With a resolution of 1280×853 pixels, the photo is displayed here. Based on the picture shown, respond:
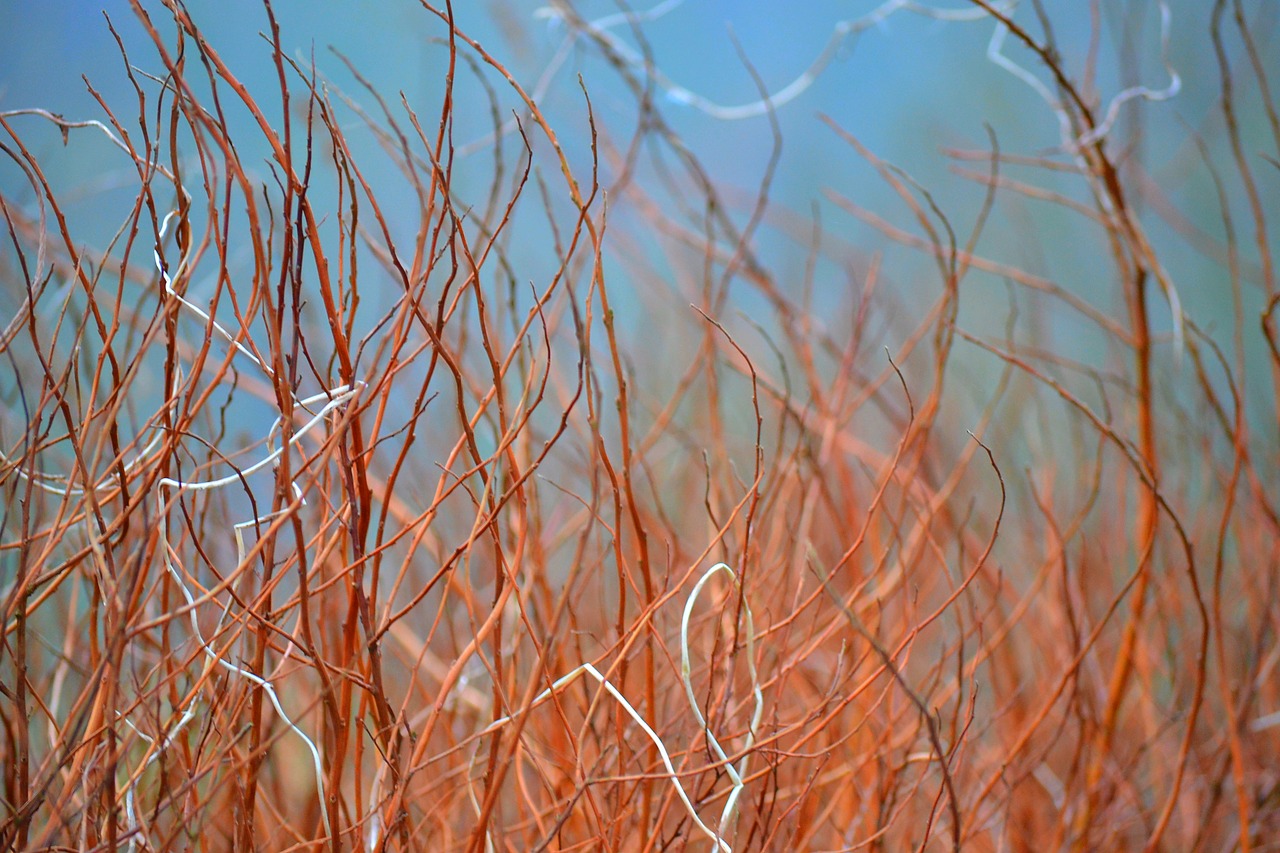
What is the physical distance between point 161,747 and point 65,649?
0.26m

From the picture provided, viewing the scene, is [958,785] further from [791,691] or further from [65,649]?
[65,649]

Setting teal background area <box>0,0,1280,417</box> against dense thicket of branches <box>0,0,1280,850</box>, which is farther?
teal background area <box>0,0,1280,417</box>

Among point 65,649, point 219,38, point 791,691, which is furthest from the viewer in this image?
point 791,691

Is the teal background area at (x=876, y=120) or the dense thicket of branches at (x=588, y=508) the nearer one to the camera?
the dense thicket of branches at (x=588, y=508)

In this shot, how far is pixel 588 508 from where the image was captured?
35cm

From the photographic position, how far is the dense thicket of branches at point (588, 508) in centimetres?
32

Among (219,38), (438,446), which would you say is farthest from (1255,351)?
(219,38)

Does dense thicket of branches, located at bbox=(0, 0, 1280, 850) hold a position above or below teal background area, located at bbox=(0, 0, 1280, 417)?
below

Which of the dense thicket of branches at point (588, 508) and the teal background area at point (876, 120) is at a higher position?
the teal background area at point (876, 120)

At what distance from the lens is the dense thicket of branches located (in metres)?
0.32

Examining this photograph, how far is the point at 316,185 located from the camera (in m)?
1.28

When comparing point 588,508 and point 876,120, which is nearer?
point 588,508

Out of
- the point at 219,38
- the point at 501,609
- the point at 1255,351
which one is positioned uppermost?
the point at 219,38

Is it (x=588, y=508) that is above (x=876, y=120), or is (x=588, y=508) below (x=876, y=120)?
below
